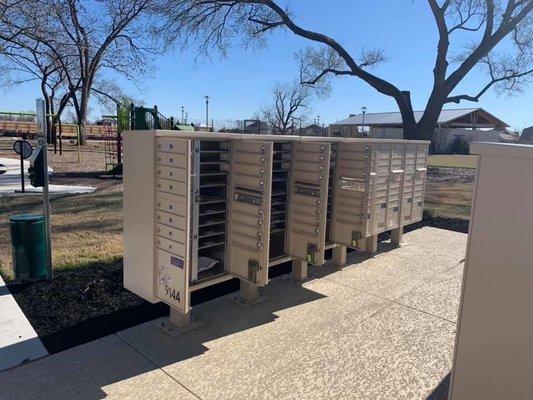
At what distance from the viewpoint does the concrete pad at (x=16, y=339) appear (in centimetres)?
342

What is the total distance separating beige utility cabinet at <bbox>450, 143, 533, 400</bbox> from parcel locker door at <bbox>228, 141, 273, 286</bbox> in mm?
2198

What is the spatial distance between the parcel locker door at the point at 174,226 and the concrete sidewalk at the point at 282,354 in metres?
0.50

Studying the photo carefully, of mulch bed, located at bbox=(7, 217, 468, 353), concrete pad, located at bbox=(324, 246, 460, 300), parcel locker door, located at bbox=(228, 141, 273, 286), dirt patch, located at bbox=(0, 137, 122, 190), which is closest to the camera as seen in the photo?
mulch bed, located at bbox=(7, 217, 468, 353)

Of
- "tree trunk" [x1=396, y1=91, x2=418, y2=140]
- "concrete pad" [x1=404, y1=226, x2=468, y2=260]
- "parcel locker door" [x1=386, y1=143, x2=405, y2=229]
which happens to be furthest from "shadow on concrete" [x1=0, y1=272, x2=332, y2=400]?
"tree trunk" [x1=396, y1=91, x2=418, y2=140]

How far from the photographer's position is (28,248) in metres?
4.82

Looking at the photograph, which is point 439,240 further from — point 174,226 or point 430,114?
point 430,114

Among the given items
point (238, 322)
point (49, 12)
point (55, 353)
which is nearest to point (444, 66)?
point (49, 12)

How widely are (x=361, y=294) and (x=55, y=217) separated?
6.16 meters

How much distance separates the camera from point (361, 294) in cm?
509

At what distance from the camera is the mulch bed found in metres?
3.86

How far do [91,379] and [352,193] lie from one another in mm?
3965

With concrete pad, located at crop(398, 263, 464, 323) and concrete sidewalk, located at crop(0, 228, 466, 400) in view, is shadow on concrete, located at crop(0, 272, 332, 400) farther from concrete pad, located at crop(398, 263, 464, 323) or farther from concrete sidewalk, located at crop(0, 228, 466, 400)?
concrete pad, located at crop(398, 263, 464, 323)

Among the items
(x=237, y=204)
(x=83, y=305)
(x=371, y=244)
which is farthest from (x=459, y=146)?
(x=83, y=305)

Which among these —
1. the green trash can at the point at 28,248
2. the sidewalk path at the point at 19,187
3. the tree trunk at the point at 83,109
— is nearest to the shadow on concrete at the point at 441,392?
the green trash can at the point at 28,248
